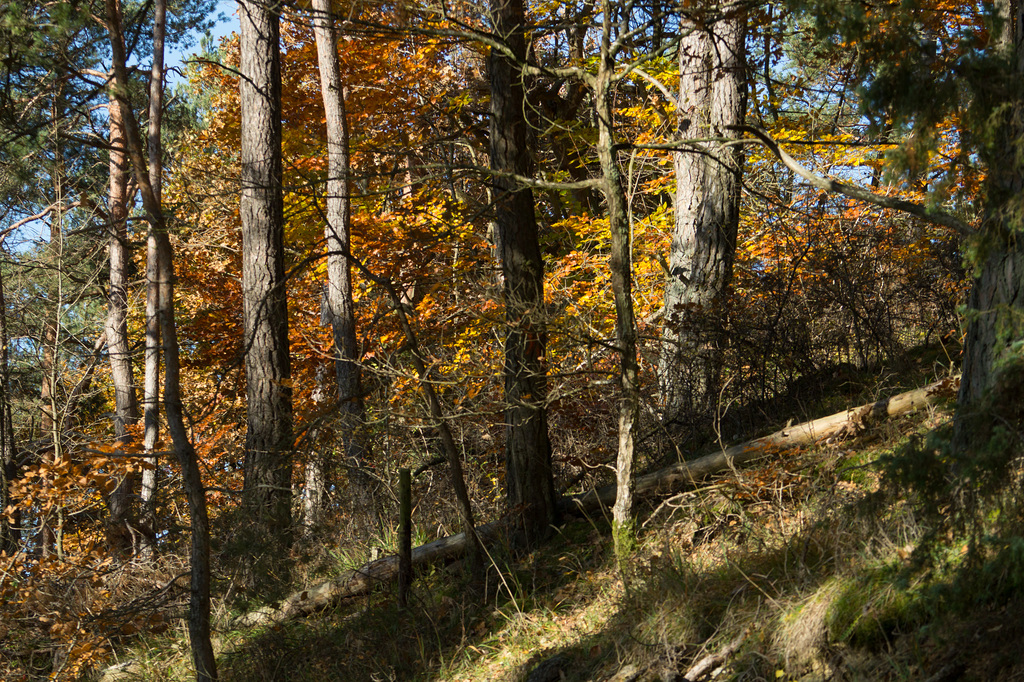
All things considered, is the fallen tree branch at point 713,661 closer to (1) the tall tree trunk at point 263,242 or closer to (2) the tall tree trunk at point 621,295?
(2) the tall tree trunk at point 621,295

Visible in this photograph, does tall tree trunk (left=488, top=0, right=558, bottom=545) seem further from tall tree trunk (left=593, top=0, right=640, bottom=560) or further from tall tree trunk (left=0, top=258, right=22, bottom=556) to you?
tall tree trunk (left=0, top=258, right=22, bottom=556)

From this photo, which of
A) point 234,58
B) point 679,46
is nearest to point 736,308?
point 679,46

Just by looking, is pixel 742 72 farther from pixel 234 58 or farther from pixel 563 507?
pixel 234 58

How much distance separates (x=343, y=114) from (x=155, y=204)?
6.61 meters

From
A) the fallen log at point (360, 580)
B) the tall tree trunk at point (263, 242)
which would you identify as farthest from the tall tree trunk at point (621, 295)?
the tall tree trunk at point (263, 242)

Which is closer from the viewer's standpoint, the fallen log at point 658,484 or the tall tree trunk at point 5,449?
the fallen log at point 658,484

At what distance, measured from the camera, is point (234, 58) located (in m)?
19.9

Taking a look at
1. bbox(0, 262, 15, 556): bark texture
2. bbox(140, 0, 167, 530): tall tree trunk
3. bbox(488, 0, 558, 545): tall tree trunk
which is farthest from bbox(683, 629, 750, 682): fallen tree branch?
bbox(0, 262, 15, 556): bark texture

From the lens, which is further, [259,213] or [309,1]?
[309,1]

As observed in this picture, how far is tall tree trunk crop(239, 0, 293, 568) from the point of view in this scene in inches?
338

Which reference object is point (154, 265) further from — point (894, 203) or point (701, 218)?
point (894, 203)

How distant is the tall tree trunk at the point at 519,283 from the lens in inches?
268

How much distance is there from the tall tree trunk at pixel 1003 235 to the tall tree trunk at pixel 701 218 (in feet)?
13.8

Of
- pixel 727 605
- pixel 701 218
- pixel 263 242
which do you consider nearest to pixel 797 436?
pixel 727 605
